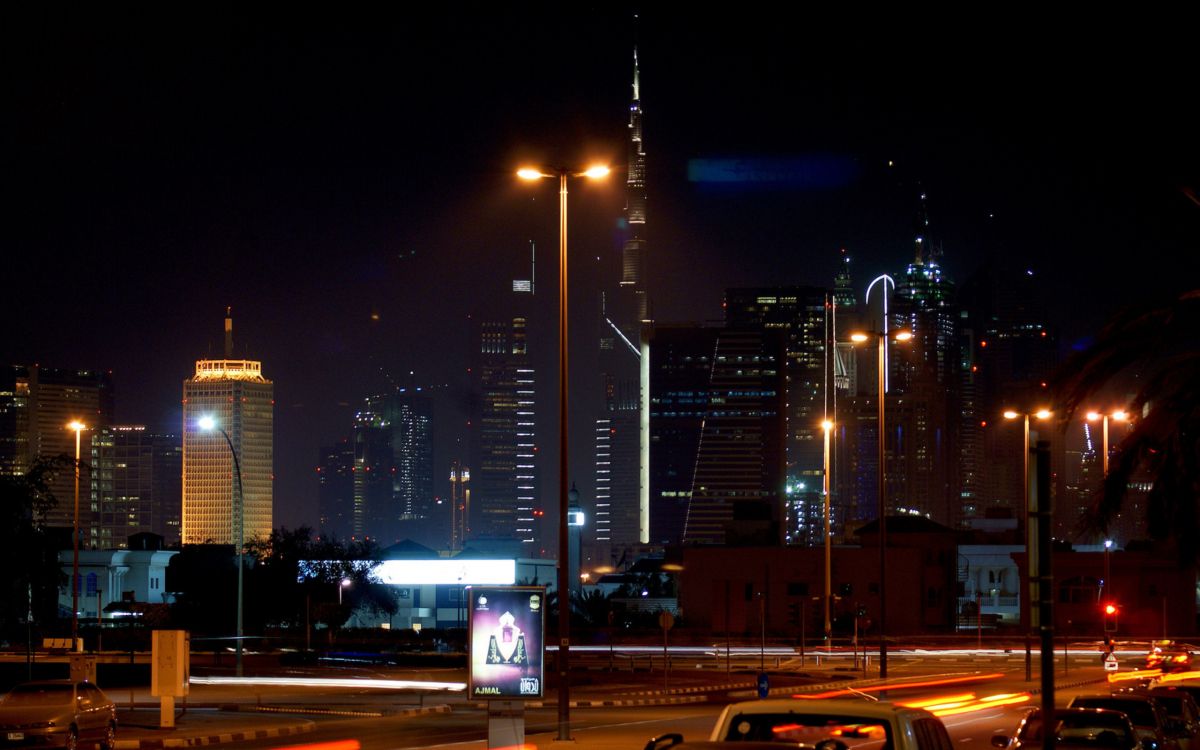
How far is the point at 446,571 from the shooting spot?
146625mm

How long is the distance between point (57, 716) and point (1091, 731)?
17290 mm

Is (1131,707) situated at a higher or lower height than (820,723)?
lower

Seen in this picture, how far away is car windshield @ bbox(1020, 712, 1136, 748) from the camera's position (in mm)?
19094

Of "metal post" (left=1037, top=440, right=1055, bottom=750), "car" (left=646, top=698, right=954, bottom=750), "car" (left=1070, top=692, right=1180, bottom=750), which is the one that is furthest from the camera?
"car" (left=1070, top=692, right=1180, bottom=750)

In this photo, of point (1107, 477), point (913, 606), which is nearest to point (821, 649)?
point (913, 606)

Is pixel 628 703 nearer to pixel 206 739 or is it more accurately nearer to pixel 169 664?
pixel 169 664

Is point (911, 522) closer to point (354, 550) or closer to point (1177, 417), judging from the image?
point (354, 550)

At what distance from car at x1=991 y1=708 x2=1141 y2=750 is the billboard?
6.35 m

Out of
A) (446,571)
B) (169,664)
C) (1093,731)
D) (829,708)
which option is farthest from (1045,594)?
(446,571)

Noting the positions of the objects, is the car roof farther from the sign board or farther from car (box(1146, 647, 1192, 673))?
car (box(1146, 647, 1192, 673))

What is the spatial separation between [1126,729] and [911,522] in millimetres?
93339

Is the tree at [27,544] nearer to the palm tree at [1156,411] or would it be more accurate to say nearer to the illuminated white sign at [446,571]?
the palm tree at [1156,411]

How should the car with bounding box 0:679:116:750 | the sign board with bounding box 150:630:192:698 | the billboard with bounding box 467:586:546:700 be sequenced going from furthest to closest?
the sign board with bounding box 150:630:192:698
the car with bounding box 0:679:116:750
the billboard with bounding box 467:586:546:700

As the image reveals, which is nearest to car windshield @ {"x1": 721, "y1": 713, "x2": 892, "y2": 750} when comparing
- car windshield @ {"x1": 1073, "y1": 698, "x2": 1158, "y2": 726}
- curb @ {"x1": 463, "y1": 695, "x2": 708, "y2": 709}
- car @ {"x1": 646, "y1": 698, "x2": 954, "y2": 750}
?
car @ {"x1": 646, "y1": 698, "x2": 954, "y2": 750}
